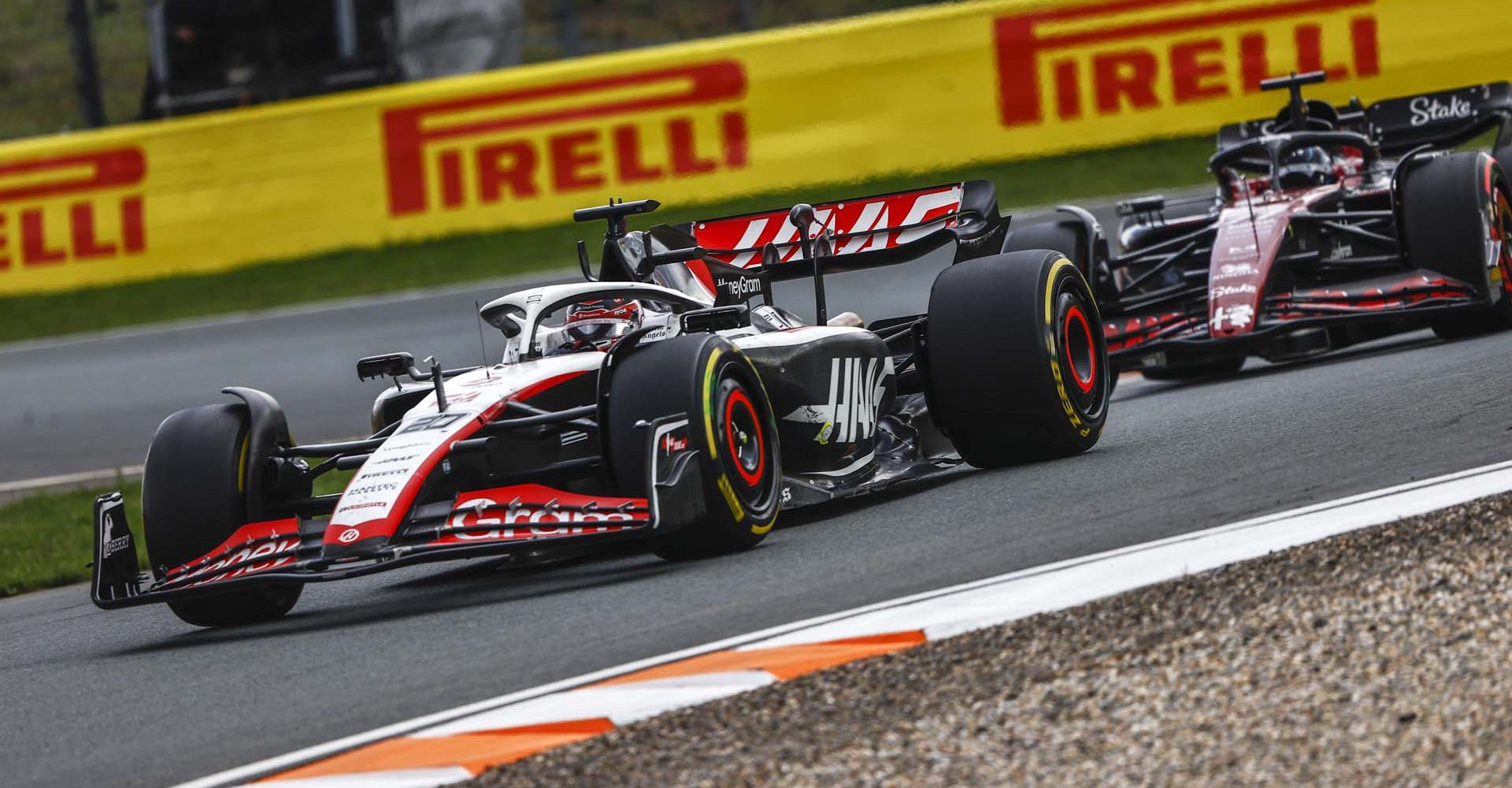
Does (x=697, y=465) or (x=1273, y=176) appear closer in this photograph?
(x=697, y=465)

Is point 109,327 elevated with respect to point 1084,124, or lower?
lower

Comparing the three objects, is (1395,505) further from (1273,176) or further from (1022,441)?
(1273,176)

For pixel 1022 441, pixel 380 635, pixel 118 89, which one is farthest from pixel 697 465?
pixel 118 89

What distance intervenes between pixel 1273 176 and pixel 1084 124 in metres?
5.27

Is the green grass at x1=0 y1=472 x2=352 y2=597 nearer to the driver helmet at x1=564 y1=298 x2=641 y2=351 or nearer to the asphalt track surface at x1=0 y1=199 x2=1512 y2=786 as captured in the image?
the asphalt track surface at x1=0 y1=199 x2=1512 y2=786

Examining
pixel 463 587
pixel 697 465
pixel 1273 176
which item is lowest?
pixel 463 587

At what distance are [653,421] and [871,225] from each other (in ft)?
8.79

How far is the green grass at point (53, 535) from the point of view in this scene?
897 cm

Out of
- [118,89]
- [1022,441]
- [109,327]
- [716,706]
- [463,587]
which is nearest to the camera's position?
[716,706]

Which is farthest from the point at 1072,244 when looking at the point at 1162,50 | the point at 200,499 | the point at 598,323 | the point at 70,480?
the point at 70,480

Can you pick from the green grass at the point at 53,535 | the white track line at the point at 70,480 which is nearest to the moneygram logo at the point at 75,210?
the white track line at the point at 70,480

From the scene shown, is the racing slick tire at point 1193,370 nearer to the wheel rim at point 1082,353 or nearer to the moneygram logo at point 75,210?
the wheel rim at point 1082,353

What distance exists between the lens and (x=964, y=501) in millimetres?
6953

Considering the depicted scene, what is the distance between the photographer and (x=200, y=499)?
635cm
